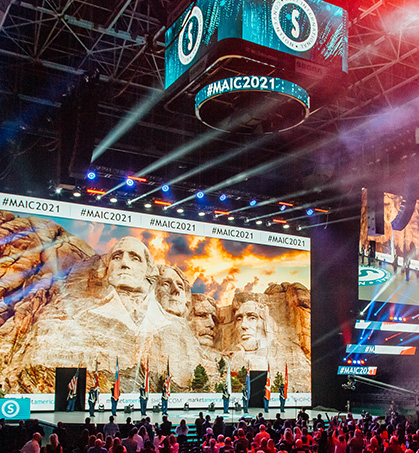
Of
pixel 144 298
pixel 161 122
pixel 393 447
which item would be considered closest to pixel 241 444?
pixel 393 447

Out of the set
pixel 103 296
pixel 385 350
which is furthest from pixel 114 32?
pixel 385 350

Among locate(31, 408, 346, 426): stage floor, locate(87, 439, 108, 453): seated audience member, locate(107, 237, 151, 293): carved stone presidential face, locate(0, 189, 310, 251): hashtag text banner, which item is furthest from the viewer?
locate(107, 237, 151, 293): carved stone presidential face

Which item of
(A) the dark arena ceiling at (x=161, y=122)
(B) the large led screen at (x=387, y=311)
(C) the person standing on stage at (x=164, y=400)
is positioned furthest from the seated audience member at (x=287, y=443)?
(B) the large led screen at (x=387, y=311)

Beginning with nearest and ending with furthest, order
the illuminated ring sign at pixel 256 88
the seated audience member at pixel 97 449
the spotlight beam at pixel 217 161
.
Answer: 1. the seated audience member at pixel 97 449
2. the illuminated ring sign at pixel 256 88
3. the spotlight beam at pixel 217 161

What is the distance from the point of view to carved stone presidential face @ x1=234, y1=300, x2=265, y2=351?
20766 millimetres

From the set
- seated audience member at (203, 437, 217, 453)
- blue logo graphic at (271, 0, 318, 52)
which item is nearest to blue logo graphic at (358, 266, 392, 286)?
seated audience member at (203, 437, 217, 453)

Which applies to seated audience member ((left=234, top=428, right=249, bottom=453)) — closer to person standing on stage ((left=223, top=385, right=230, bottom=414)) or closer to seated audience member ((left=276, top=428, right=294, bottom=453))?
seated audience member ((left=276, top=428, right=294, bottom=453))

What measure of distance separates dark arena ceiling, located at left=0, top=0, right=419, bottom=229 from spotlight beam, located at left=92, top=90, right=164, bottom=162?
0.10ft

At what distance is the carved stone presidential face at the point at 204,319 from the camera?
19984 mm

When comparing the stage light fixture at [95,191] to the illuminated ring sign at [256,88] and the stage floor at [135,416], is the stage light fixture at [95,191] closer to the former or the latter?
the stage floor at [135,416]

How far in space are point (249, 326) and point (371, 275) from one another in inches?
198

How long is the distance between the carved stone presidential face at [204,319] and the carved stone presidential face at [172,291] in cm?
45

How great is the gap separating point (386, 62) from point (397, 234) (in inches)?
257

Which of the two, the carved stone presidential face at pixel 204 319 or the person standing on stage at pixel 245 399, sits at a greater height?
the carved stone presidential face at pixel 204 319
